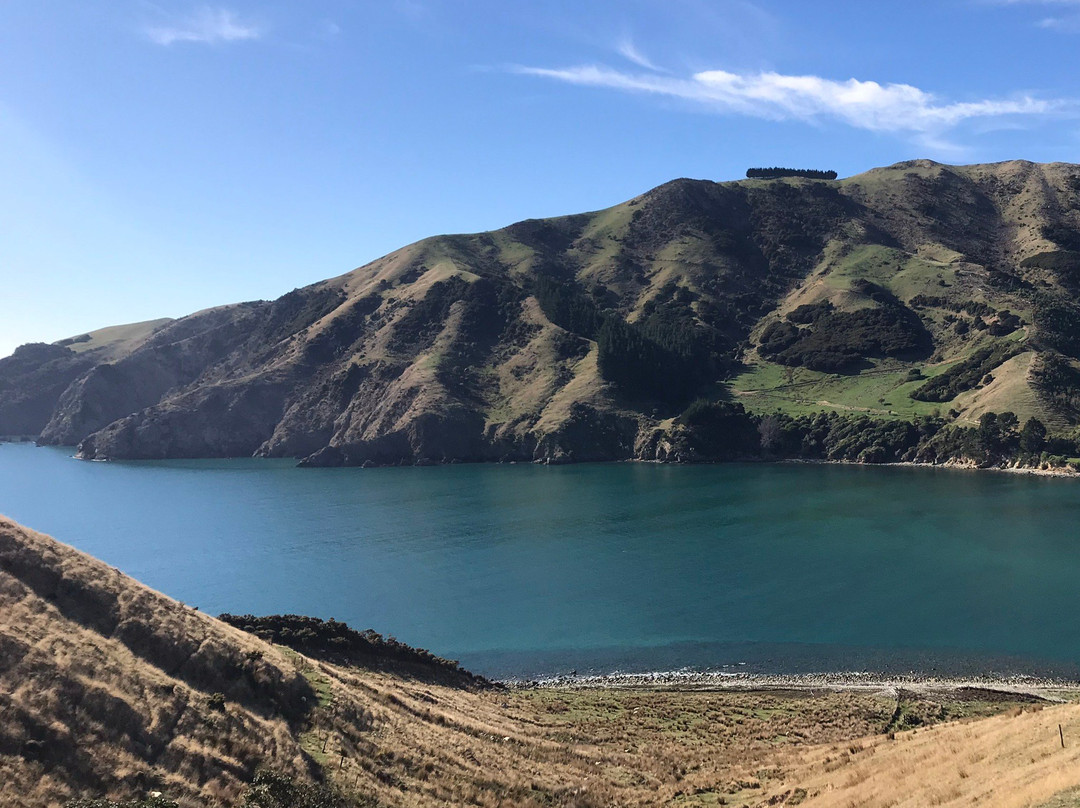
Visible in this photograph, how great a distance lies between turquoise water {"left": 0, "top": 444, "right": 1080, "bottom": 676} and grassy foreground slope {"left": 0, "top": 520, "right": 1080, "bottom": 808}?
22.8 meters

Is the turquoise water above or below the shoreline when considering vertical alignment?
below

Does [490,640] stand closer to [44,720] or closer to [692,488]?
[44,720]

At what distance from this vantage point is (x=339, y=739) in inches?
1207

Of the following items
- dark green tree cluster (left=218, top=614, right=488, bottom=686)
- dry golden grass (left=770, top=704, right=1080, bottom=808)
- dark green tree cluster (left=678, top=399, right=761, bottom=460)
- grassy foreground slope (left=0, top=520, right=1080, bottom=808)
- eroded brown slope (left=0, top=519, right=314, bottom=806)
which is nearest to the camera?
dry golden grass (left=770, top=704, right=1080, bottom=808)

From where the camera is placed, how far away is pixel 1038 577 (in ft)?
259

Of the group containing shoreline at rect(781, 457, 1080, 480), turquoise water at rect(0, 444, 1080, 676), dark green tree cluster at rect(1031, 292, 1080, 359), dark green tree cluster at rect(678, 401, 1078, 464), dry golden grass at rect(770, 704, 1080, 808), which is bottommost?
turquoise water at rect(0, 444, 1080, 676)

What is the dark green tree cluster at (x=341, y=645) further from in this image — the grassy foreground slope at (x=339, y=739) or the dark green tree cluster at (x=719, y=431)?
the dark green tree cluster at (x=719, y=431)

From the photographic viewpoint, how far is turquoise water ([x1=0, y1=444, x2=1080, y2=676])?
64.7m

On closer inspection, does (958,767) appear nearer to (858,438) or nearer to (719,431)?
(858,438)

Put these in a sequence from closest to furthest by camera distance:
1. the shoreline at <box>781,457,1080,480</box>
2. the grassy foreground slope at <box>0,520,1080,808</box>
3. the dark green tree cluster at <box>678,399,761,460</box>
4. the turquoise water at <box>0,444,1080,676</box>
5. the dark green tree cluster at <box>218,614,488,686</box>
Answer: the grassy foreground slope at <box>0,520,1080,808</box> < the dark green tree cluster at <box>218,614,488,686</box> < the turquoise water at <box>0,444,1080,676</box> < the shoreline at <box>781,457,1080,480</box> < the dark green tree cluster at <box>678,399,761,460</box>

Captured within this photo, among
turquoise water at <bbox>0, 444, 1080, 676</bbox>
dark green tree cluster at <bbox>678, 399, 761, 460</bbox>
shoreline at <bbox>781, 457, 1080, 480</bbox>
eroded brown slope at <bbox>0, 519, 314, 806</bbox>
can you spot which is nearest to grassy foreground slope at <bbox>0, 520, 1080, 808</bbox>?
eroded brown slope at <bbox>0, 519, 314, 806</bbox>

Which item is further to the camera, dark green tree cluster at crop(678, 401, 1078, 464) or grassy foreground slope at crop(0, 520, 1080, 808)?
dark green tree cluster at crop(678, 401, 1078, 464)

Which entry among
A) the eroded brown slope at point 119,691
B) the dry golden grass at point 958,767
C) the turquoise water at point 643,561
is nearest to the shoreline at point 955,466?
the turquoise water at point 643,561

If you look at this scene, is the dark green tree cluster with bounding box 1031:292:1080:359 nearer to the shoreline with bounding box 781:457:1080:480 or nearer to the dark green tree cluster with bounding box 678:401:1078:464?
the dark green tree cluster with bounding box 678:401:1078:464
